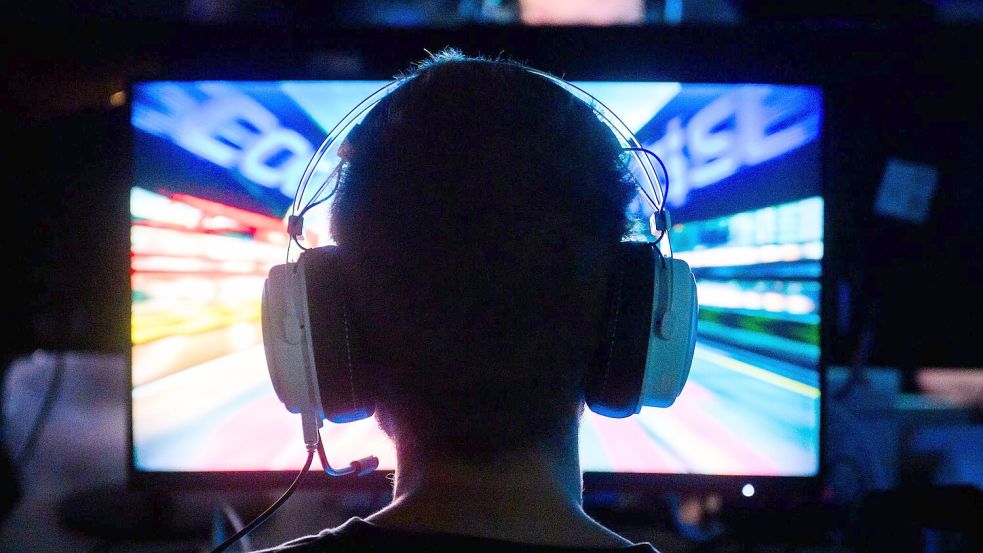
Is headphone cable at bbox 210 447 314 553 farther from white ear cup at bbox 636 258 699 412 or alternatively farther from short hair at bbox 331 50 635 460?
white ear cup at bbox 636 258 699 412

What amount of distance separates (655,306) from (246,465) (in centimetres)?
62

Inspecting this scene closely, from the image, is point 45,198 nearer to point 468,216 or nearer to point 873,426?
point 468,216

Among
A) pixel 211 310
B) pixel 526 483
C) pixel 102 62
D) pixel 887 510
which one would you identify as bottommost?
pixel 887 510

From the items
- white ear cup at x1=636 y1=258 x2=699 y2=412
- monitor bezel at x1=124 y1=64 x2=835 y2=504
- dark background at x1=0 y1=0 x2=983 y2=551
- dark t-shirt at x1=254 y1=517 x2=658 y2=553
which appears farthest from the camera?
dark background at x1=0 y1=0 x2=983 y2=551

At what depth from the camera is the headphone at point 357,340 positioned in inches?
21.9

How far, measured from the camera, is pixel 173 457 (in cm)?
89

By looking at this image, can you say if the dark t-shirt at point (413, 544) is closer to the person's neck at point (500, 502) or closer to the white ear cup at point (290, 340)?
the person's neck at point (500, 502)

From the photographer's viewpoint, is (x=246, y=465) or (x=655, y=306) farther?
(x=246, y=465)

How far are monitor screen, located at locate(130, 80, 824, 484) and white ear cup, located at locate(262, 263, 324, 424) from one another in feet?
0.94

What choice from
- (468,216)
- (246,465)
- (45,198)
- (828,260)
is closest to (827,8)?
(828,260)

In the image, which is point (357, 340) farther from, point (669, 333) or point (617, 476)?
point (617, 476)

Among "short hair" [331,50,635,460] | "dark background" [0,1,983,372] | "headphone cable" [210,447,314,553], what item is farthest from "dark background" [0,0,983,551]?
"short hair" [331,50,635,460]

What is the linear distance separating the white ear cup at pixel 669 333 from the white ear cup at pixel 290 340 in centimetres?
30

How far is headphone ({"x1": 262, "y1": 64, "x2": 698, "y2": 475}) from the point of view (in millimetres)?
556
